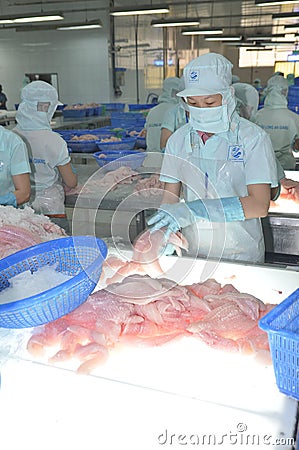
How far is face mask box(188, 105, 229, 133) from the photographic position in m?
2.16

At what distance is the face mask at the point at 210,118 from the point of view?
7.07 feet

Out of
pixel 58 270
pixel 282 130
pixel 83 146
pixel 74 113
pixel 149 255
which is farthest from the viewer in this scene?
pixel 74 113

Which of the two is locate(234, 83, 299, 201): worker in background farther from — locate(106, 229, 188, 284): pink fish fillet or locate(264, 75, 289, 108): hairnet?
locate(106, 229, 188, 284): pink fish fillet

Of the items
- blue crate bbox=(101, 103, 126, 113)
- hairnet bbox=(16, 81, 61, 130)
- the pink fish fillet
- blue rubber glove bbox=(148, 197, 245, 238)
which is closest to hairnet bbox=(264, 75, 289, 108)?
hairnet bbox=(16, 81, 61, 130)

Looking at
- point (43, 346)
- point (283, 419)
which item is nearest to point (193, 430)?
point (283, 419)

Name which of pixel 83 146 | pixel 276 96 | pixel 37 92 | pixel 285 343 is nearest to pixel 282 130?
pixel 276 96

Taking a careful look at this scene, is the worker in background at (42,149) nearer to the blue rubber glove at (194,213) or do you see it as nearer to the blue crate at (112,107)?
the blue rubber glove at (194,213)

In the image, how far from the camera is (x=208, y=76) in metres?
2.14

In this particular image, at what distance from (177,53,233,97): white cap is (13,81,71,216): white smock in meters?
1.69

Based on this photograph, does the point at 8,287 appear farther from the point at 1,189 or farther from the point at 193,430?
the point at 1,189

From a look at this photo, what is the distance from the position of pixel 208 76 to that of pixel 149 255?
0.86 meters

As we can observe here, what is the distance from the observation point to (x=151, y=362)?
1441 mm

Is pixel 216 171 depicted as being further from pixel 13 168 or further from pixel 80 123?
pixel 80 123

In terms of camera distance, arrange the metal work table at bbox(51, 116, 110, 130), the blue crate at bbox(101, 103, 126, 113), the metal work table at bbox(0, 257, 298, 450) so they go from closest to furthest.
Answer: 1. the metal work table at bbox(0, 257, 298, 450)
2. the metal work table at bbox(51, 116, 110, 130)
3. the blue crate at bbox(101, 103, 126, 113)
